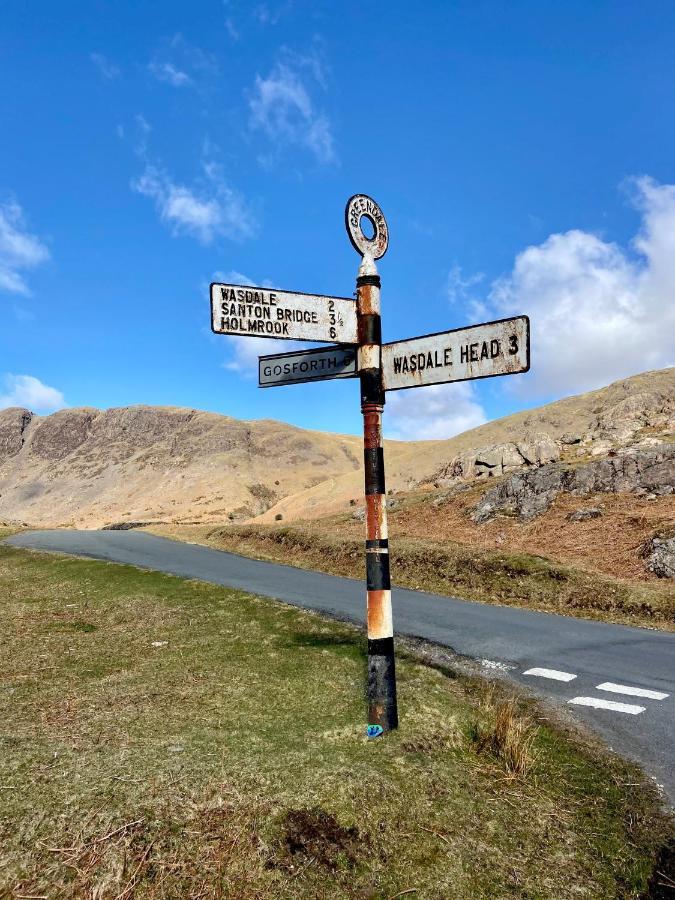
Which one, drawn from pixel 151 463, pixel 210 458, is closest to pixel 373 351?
pixel 210 458

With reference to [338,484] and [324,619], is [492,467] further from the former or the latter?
[338,484]

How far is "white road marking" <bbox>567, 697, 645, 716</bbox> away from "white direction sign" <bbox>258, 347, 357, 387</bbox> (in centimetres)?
478

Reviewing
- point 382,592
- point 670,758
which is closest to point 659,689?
point 670,758

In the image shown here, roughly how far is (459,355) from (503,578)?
12.2 meters

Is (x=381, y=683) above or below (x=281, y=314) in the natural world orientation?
below

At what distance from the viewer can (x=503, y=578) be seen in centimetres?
1597

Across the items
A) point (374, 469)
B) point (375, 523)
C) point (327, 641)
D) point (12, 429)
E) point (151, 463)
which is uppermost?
point (12, 429)

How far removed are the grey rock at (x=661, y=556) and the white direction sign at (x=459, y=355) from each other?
44.0 ft

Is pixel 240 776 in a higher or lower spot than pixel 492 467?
lower

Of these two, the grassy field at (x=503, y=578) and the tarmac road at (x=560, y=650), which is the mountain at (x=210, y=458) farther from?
the tarmac road at (x=560, y=650)

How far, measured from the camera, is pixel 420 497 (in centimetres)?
3484

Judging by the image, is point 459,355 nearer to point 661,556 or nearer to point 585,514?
point 661,556

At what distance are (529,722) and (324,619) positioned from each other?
17.8ft

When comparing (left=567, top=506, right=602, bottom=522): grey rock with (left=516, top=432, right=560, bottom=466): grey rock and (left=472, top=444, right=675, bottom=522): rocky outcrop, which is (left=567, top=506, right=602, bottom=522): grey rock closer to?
(left=472, top=444, right=675, bottom=522): rocky outcrop
